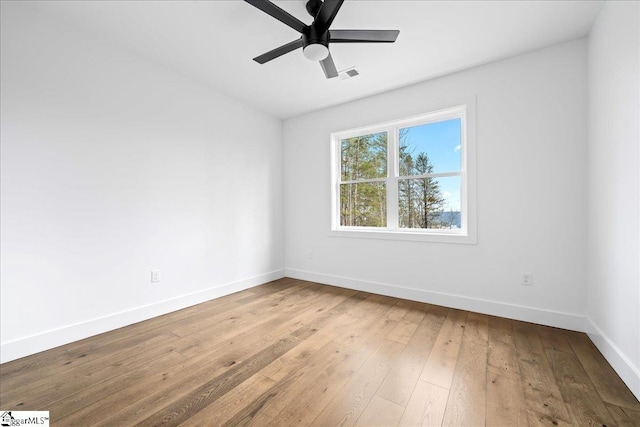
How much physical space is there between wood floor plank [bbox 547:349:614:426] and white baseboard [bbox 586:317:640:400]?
184mm

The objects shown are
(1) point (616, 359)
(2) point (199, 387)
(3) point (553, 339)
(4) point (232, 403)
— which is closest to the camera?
(4) point (232, 403)

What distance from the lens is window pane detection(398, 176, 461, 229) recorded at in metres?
3.15

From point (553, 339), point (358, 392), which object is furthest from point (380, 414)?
point (553, 339)

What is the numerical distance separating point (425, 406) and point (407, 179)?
8.37ft

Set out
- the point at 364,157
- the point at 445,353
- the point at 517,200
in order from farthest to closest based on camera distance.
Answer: the point at 364,157
the point at 517,200
the point at 445,353

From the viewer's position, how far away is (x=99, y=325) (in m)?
2.42

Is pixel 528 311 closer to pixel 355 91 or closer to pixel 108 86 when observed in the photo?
pixel 355 91

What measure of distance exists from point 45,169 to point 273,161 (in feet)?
8.79

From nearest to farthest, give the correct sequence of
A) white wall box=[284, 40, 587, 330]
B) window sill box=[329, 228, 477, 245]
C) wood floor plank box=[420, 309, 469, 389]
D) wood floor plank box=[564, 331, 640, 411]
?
wood floor plank box=[564, 331, 640, 411] < wood floor plank box=[420, 309, 469, 389] < white wall box=[284, 40, 587, 330] < window sill box=[329, 228, 477, 245]

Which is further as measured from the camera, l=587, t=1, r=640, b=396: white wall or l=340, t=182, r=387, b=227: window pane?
l=340, t=182, r=387, b=227: window pane

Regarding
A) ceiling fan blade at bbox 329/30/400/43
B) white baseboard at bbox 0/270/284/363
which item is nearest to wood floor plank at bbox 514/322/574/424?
ceiling fan blade at bbox 329/30/400/43

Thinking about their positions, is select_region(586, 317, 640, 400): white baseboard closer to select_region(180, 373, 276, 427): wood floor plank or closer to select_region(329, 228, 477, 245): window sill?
select_region(329, 228, 477, 245): window sill

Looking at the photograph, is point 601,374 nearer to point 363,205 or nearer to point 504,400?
point 504,400

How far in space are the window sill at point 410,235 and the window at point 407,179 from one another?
0.03 feet
